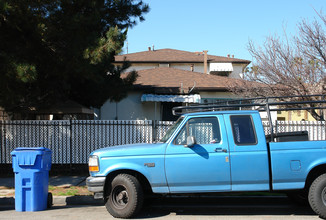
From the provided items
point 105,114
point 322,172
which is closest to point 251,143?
point 322,172

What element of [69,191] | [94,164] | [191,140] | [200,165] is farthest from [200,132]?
[69,191]

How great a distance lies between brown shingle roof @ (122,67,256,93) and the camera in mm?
17281

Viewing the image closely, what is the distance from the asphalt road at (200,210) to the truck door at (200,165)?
0.69m

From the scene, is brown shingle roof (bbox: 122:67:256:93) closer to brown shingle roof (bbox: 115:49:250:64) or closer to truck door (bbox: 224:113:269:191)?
truck door (bbox: 224:113:269:191)

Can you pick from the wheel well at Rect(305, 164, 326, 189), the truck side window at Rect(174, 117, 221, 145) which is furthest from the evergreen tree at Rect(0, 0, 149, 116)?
the wheel well at Rect(305, 164, 326, 189)

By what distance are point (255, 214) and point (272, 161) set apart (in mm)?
1273

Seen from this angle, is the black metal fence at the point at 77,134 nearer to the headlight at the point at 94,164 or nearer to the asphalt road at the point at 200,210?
the asphalt road at the point at 200,210

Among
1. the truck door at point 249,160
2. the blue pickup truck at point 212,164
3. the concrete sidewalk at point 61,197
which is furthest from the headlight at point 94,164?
the truck door at point 249,160

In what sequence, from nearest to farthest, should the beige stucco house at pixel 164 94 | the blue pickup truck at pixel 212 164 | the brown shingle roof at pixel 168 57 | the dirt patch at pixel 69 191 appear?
1. the blue pickup truck at pixel 212 164
2. the dirt patch at pixel 69 191
3. the beige stucco house at pixel 164 94
4. the brown shingle roof at pixel 168 57

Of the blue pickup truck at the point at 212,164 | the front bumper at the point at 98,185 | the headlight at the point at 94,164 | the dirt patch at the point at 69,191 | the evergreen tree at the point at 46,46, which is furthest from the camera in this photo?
the evergreen tree at the point at 46,46

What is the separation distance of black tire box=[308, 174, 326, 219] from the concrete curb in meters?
4.53

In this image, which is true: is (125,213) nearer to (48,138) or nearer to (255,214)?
(255,214)

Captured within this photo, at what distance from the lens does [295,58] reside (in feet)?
42.8

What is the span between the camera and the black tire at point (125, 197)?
254 inches
